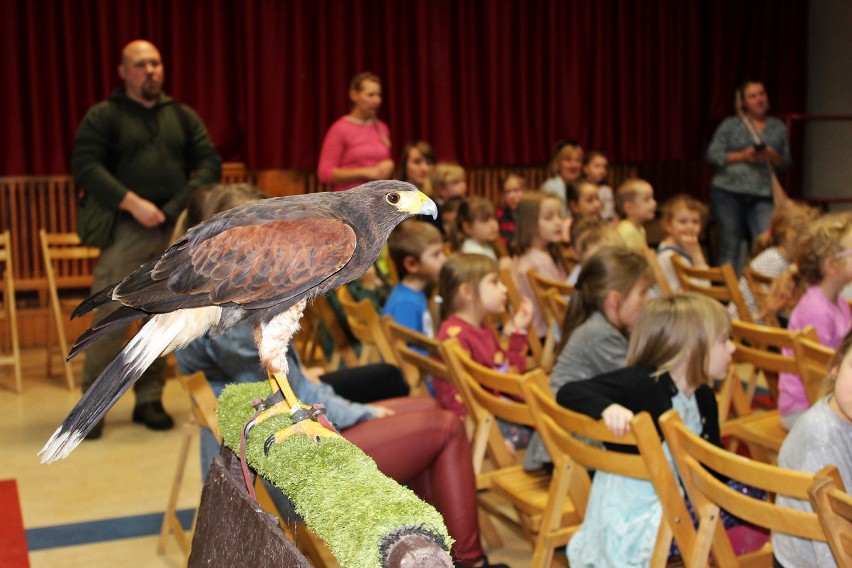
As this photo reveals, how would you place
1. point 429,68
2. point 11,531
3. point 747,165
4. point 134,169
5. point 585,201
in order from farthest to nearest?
point 429,68, point 747,165, point 585,201, point 134,169, point 11,531

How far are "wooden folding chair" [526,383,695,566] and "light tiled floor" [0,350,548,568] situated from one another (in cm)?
28

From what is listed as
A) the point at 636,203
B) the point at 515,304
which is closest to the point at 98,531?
the point at 515,304

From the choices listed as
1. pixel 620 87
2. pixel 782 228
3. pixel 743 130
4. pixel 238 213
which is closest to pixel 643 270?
pixel 782 228

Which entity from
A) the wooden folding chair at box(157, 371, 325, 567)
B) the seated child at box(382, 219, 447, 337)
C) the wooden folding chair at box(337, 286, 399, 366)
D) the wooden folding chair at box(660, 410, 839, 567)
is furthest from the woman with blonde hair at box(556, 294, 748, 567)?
the seated child at box(382, 219, 447, 337)

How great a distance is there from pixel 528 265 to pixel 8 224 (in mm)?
Result: 3847

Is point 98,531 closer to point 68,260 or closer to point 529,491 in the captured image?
point 529,491

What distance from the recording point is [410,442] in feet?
8.89

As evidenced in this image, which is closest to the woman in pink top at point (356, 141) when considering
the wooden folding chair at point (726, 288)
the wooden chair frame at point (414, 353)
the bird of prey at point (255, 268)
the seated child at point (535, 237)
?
the seated child at point (535, 237)

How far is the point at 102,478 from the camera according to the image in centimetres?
417

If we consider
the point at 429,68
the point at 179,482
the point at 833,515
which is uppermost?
the point at 429,68

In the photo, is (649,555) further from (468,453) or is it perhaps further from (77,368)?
(77,368)

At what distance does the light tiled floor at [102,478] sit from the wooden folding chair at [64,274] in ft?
1.32

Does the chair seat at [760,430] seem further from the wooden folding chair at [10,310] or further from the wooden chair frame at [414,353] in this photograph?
the wooden folding chair at [10,310]

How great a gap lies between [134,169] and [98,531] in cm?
179
